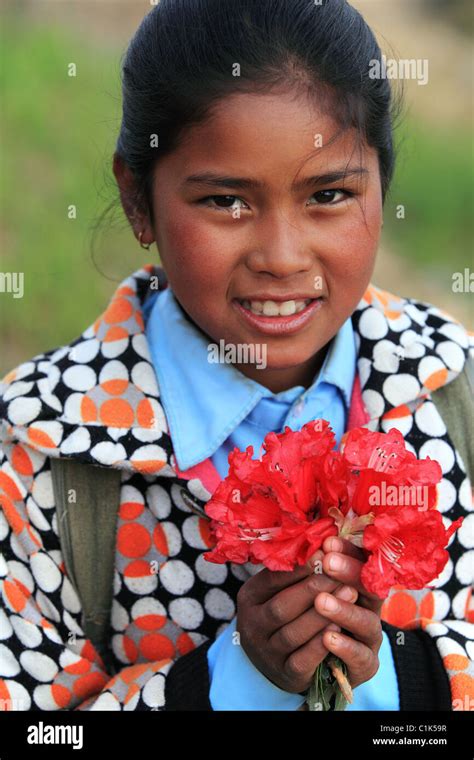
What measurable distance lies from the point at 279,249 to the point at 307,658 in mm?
696

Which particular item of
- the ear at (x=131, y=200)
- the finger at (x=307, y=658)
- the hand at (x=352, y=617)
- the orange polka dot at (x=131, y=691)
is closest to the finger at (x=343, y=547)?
the hand at (x=352, y=617)

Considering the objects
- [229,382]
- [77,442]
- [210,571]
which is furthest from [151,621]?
[229,382]

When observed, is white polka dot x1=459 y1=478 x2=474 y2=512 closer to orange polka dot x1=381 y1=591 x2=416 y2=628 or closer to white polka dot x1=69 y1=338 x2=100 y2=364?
orange polka dot x1=381 y1=591 x2=416 y2=628

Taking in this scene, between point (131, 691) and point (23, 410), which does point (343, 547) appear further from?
point (23, 410)

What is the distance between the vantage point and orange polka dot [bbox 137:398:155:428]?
6.52 ft

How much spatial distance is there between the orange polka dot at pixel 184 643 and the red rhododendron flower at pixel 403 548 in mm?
663

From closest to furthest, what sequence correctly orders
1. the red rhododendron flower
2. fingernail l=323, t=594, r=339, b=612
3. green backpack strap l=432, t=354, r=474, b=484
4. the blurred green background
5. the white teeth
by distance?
the red rhododendron flower → fingernail l=323, t=594, r=339, b=612 → the white teeth → green backpack strap l=432, t=354, r=474, b=484 → the blurred green background

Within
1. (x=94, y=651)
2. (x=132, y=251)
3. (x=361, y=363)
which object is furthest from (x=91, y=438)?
(x=132, y=251)

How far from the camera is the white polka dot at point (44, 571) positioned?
1.99 meters

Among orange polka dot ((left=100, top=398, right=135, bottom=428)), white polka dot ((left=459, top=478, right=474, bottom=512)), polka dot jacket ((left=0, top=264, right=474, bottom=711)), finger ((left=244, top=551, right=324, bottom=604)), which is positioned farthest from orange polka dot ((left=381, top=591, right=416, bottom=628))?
→ orange polka dot ((left=100, top=398, right=135, bottom=428))

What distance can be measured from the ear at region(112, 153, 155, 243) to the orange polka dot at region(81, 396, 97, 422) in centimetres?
36

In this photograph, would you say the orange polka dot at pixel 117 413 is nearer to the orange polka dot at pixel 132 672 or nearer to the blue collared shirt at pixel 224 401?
the blue collared shirt at pixel 224 401

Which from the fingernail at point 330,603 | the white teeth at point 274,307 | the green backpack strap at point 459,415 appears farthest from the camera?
the green backpack strap at point 459,415

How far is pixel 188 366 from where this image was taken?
2.06 metres
